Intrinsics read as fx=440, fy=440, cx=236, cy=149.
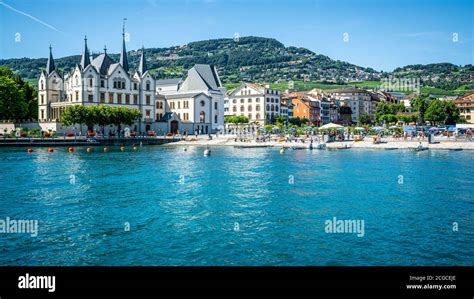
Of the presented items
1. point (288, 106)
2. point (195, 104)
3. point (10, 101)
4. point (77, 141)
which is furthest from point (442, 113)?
point (10, 101)

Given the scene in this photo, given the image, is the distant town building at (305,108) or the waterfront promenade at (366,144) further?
the distant town building at (305,108)

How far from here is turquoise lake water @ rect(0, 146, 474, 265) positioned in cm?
1427

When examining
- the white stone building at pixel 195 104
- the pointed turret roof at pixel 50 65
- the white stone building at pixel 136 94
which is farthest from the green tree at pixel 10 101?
the white stone building at pixel 195 104

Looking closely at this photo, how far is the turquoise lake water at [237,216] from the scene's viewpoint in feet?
46.8

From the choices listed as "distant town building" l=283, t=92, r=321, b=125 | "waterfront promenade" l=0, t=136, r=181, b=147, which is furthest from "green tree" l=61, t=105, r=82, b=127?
"distant town building" l=283, t=92, r=321, b=125

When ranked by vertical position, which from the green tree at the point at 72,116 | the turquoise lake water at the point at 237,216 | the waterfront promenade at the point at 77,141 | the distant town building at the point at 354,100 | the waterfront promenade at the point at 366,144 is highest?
the distant town building at the point at 354,100

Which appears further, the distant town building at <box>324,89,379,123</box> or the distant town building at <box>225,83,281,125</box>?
the distant town building at <box>324,89,379,123</box>

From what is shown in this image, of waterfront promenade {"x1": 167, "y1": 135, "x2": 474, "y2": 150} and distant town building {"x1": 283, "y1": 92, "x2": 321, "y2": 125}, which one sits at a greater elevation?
distant town building {"x1": 283, "y1": 92, "x2": 321, "y2": 125}

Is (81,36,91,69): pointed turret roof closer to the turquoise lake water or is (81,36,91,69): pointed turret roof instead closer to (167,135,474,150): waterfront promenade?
(167,135,474,150): waterfront promenade

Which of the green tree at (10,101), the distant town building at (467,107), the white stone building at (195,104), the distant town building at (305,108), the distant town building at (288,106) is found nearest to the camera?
the green tree at (10,101)

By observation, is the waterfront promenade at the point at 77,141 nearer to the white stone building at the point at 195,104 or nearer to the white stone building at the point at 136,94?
the white stone building at the point at 136,94
